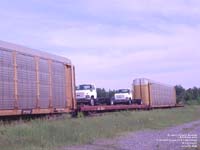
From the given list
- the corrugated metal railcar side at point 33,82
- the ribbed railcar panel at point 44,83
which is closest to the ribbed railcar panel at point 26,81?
the corrugated metal railcar side at point 33,82

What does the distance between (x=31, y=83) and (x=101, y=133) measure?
17.3 ft

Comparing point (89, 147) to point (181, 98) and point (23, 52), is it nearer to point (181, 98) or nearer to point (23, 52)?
point (23, 52)

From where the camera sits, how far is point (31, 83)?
2488 cm

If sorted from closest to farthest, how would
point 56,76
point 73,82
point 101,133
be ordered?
point 101,133 < point 56,76 < point 73,82

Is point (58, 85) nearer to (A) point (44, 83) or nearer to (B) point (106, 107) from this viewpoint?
(A) point (44, 83)

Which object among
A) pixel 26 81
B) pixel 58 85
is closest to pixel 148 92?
pixel 58 85

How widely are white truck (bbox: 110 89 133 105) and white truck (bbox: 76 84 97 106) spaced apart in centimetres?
878

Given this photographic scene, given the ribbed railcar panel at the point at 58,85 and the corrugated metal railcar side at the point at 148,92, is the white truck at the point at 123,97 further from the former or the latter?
the ribbed railcar panel at the point at 58,85

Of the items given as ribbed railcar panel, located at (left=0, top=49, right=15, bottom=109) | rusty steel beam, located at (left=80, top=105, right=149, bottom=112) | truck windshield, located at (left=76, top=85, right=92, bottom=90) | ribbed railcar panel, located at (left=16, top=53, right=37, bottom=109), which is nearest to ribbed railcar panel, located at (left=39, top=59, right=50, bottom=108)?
ribbed railcar panel, located at (left=16, top=53, right=37, bottom=109)

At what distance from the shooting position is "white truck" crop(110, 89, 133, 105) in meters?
50.2

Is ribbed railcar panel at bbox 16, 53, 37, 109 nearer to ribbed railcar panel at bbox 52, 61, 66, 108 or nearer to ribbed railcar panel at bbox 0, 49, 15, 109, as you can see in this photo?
ribbed railcar panel at bbox 0, 49, 15, 109

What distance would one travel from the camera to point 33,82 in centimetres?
2516

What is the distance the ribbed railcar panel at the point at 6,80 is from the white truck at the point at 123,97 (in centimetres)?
2753

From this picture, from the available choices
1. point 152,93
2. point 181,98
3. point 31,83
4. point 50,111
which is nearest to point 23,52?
point 31,83
